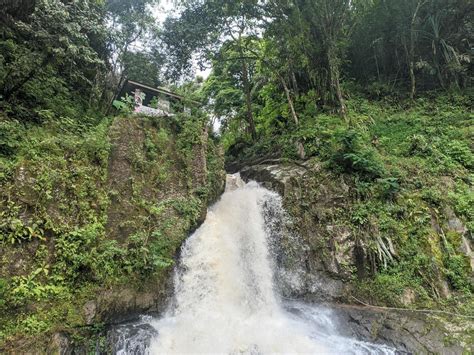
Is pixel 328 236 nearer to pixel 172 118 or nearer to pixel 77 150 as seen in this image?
pixel 172 118

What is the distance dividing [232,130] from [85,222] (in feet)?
44.3

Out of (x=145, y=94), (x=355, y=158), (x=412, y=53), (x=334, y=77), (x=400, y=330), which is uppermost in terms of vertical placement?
(x=412, y=53)

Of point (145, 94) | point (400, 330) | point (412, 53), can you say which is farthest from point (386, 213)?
point (145, 94)

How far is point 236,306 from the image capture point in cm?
808

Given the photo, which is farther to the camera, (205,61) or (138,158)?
(205,61)

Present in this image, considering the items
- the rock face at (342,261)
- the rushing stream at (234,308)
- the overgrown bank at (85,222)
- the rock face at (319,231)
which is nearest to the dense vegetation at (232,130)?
the overgrown bank at (85,222)

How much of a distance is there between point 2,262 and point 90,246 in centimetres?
158

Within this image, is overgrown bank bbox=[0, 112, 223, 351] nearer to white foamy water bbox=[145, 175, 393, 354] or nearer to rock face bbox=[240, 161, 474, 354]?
white foamy water bbox=[145, 175, 393, 354]

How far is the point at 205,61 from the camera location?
15391 millimetres

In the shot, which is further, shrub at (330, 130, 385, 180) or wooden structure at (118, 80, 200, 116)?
wooden structure at (118, 80, 200, 116)

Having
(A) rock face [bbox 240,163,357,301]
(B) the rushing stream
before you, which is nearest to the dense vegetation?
(A) rock face [bbox 240,163,357,301]

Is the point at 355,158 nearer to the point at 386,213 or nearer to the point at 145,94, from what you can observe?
the point at 386,213

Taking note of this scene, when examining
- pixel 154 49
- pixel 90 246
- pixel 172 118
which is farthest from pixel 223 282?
pixel 154 49

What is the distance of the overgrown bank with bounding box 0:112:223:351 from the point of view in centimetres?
569
